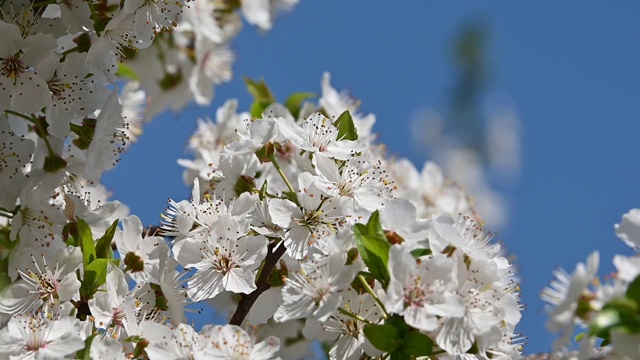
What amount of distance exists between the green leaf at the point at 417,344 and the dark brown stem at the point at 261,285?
583mm

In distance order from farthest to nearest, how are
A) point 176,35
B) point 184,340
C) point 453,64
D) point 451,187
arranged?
point 453,64, point 176,35, point 451,187, point 184,340

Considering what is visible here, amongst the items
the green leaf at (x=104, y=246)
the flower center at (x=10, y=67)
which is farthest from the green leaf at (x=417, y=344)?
the flower center at (x=10, y=67)

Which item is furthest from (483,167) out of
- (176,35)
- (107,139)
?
(107,139)

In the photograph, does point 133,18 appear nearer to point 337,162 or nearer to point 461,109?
point 337,162

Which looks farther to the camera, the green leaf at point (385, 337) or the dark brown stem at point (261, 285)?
the dark brown stem at point (261, 285)

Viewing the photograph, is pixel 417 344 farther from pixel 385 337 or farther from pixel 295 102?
pixel 295 102

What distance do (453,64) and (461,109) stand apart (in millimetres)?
915

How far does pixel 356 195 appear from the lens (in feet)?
9.70

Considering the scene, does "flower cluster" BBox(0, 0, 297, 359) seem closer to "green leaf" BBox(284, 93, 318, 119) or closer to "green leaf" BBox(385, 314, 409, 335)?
"green leaf" BBox(385, 314, 409, 335)

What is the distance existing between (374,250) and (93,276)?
927 mm

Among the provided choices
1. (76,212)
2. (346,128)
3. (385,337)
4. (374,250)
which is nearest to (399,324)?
(385,337)

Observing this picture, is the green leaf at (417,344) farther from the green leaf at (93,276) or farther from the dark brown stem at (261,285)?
the green leaf at (93,276)

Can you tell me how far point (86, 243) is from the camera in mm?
3037

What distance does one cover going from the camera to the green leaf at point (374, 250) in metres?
2.53
